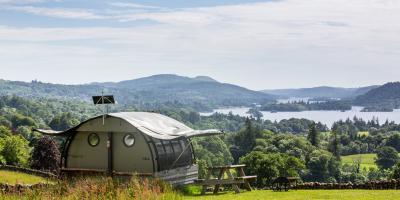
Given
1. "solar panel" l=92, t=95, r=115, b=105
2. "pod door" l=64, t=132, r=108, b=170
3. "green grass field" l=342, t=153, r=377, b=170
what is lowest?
"green grass field" l=342, t=153, r=377, b=170

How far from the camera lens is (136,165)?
82.7 feet

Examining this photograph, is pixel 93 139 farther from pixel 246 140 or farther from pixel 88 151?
pixel 246 140

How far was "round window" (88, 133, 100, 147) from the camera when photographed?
26031mm

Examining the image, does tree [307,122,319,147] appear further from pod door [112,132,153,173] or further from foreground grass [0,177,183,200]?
foreground grass [0,177,183,200]

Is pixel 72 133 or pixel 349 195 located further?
pixel 72 133

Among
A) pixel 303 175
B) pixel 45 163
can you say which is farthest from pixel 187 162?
pixel 303 175

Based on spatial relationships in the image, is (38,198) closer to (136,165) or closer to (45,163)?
(136,165)

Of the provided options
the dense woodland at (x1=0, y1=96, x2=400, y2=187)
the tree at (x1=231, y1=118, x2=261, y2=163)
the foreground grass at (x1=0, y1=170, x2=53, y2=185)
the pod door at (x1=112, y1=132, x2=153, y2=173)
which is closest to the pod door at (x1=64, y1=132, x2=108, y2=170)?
the pod door at (x1=112, y1=132, x2=153, y2=173)

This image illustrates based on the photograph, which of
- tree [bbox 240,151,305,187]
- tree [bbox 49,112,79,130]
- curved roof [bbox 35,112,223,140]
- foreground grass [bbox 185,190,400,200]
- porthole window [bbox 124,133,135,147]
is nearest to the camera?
foreground grass [bbox 185,190,400,200]

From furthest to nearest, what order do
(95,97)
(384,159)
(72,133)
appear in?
(384,159) < (72,133) < (95,97)

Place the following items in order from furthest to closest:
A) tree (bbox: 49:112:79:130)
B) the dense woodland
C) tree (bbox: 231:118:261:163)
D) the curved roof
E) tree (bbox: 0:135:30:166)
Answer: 1. tree (bbox: 49:112:79:130)
2. tree (bbox: 231:118:261:163)
3. tree (bbox: 0:135:30:166)
4. the dense woodland
5. the curved roof

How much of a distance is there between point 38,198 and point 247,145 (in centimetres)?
12874

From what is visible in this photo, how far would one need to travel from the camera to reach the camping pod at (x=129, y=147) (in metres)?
24.7

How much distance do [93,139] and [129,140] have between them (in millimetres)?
2009
